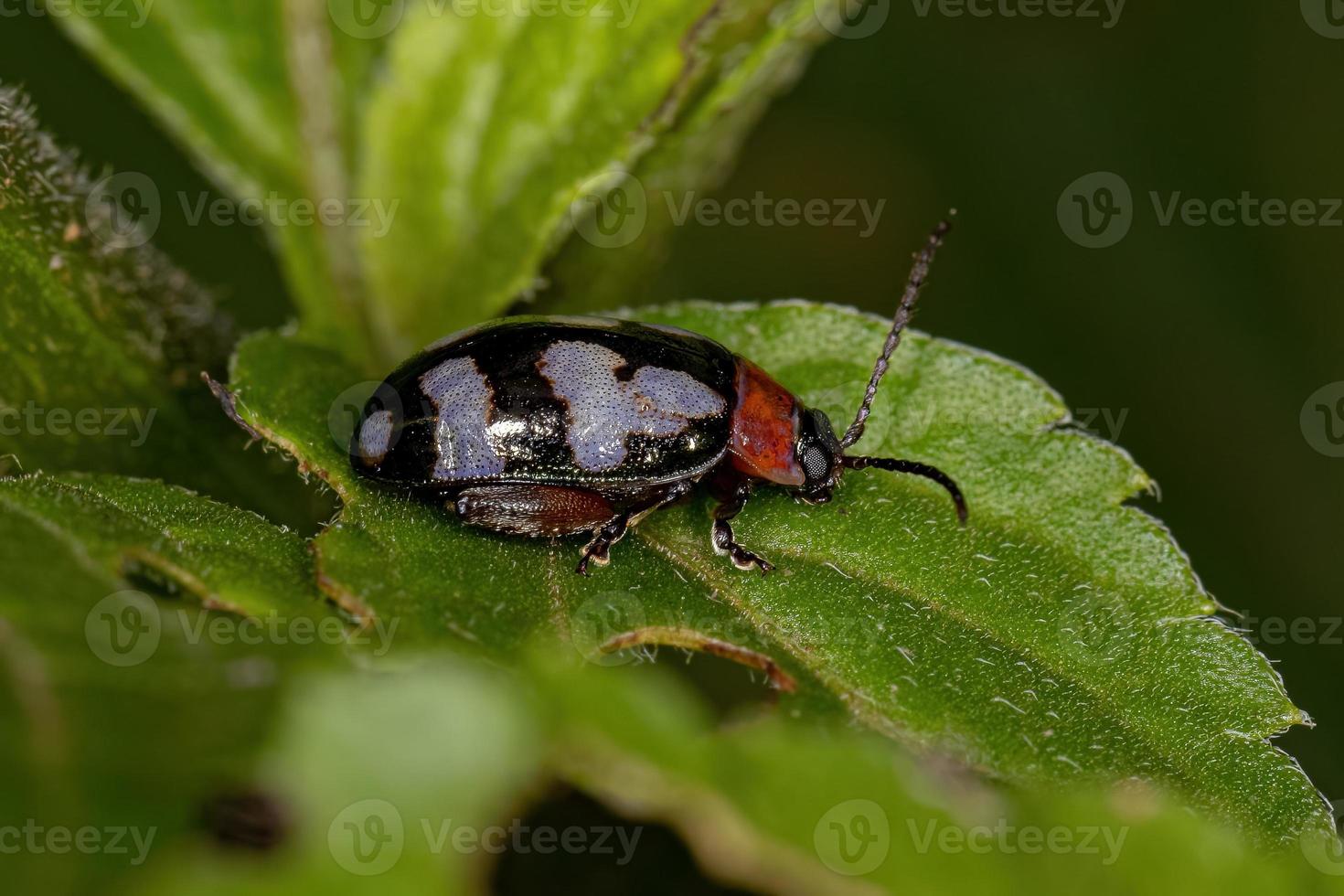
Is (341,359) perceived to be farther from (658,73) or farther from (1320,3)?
(1320,3)

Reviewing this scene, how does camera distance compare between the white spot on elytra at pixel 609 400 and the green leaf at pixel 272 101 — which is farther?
the green leaf at pixel 272 101

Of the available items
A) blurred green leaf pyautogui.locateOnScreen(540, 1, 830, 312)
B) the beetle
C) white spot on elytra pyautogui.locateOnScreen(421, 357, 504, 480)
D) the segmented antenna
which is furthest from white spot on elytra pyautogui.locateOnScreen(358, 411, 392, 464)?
the segmented antenna

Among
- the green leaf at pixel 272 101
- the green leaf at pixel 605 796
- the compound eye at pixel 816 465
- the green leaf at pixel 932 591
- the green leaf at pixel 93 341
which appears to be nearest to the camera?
the green leaf at pixel 605 796

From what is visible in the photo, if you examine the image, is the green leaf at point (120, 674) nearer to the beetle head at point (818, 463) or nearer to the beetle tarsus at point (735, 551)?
the beetle tarsus at point (735, 551)

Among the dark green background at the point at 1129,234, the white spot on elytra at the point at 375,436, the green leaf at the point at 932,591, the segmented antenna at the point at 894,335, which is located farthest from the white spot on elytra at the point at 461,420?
the dark green background at the point at 1129,234

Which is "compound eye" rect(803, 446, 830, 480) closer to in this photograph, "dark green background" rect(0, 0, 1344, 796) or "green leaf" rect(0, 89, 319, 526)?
"green leaf" rect(0, 89, 319, 526)
